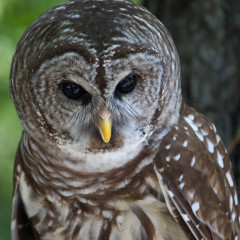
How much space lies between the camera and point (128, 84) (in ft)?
7.79

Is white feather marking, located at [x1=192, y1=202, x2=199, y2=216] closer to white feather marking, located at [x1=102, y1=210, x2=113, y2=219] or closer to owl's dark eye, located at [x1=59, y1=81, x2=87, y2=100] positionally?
white feather marking, located at [x1=102, y1=210, x2=113, y2=219]

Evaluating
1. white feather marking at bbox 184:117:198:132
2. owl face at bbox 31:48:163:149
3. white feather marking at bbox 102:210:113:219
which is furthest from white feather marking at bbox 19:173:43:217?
white feather marking at bbox 184:117:198:132

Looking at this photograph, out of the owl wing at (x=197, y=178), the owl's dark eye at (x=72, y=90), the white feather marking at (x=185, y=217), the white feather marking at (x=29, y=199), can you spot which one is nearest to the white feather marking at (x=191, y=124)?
the owl wing at (x=197, y=178)

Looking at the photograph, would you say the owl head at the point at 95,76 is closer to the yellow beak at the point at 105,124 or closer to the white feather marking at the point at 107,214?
the yellow beak at the point at 105,124

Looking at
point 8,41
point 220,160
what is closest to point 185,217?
point 220,160

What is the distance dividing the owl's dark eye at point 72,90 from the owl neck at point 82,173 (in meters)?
0.44

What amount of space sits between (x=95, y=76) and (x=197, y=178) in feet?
2.99

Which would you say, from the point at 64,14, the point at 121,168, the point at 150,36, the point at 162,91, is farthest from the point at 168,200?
the point at 64,14

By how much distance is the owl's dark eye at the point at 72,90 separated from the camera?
2.35m

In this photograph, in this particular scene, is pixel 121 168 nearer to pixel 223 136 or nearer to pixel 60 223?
pixel 60 223

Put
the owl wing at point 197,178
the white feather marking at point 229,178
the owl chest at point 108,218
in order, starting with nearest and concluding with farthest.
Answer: the owl wing at point 197,178
the owl chest at point 108,218
the white feather marking at point 229,178

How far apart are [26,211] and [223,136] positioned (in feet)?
4.71

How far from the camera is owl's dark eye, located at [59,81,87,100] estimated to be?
2.35 m

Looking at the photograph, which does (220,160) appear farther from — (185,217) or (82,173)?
(82,173)
